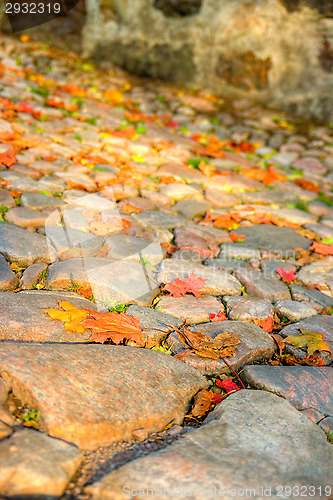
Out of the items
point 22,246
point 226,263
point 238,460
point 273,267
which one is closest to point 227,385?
point 238,460

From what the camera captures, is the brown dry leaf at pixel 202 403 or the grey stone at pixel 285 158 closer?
the brown dry leaf at pixel 202 403

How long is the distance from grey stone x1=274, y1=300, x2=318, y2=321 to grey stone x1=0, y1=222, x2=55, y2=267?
1.40 meters

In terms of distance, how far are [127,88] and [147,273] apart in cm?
438

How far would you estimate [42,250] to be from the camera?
7.34ft

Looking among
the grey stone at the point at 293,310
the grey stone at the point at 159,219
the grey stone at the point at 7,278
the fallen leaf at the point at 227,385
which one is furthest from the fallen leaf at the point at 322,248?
the grey stone at the point at 7,278

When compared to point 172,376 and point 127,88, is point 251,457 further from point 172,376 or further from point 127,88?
point 127,88

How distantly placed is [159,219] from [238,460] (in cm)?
189

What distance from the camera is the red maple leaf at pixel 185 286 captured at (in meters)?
2.18

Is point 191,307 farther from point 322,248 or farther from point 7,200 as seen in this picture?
point 7,200

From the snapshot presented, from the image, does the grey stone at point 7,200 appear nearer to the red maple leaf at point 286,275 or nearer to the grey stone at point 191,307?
the grey stone at point 191,307

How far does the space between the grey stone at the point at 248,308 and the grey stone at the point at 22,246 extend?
111cm

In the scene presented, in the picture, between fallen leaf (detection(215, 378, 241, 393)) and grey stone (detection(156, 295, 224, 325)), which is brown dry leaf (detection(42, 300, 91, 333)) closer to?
grey stone (detection(156, 295, 224, 325))

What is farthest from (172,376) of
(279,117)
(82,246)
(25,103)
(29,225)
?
(279,117)

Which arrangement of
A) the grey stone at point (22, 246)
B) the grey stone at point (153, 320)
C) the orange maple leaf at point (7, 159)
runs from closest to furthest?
the grey stone at point (153, 320)
the grey stone at point (22, 246)
the orange maple leaf at point (7, 159)
